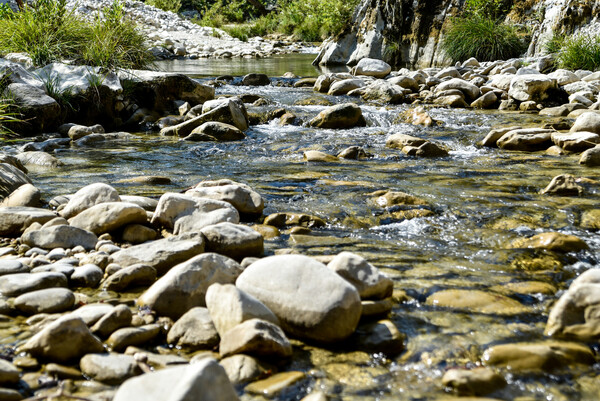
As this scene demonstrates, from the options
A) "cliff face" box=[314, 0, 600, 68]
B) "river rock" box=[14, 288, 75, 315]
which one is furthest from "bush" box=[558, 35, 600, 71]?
"river rock" box=[14, 288, 75, 315]

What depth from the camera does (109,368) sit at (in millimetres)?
1942

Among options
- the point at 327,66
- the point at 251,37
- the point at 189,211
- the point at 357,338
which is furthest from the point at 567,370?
the point at 251,37

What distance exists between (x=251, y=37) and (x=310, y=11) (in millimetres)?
4380

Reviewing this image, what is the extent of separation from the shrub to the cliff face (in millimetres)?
19888

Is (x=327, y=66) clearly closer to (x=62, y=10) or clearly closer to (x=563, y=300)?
(x=62, y=10)

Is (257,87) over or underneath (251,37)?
underneath

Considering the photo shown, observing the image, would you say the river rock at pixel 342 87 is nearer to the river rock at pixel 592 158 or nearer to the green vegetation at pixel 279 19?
the river rock at pixel 592 158

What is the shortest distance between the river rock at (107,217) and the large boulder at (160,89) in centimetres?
590

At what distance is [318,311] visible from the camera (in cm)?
222

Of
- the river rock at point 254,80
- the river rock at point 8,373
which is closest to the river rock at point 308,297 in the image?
the river rock at point 8,373

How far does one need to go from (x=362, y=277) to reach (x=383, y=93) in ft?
26.2

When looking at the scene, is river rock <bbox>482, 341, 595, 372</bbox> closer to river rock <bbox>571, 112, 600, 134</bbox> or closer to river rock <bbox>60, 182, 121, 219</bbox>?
river rock <bbox>60, 182, 121, 219</bbox>

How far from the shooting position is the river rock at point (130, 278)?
2.70m

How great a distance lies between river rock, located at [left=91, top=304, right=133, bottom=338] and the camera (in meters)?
→ 2.20
